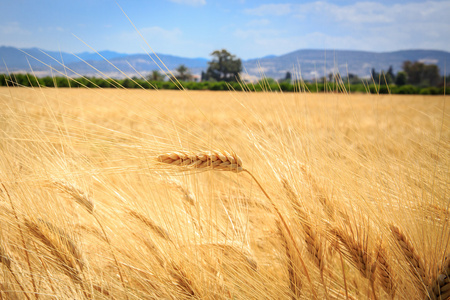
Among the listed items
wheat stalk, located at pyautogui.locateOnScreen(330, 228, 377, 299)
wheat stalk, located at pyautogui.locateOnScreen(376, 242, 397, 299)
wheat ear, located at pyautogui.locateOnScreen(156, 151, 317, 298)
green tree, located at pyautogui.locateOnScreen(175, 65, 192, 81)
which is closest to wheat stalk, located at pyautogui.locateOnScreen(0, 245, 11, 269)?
wheat ear, located at pyautogui.locateOnScreen(156, 151, 317, 298)

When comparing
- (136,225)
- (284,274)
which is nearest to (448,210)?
(284,274)

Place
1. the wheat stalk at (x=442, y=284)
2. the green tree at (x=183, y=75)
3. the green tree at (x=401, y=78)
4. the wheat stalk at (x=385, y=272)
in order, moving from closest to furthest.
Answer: the wheat stalk at (x=442, y=284) < the wheat stalk at (x=385, y=272) < the green tree at (x=183, y=75) < the green tree at (x=401, y=78)

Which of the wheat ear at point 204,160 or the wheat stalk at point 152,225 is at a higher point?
the wheat ear at point 204,160

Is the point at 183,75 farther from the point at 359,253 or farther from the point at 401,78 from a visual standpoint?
the point at 401,78

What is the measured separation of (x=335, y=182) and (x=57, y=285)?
0.96 metres

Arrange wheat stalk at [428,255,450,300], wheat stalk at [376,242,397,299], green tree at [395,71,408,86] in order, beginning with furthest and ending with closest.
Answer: green tree at [395,71,408,86] → wheat stalk at [376,242,397,299] → wheat stalk at [428,255,450,300]

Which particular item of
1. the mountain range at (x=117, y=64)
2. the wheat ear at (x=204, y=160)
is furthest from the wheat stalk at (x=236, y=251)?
the mountain range at (x=117, y=64)

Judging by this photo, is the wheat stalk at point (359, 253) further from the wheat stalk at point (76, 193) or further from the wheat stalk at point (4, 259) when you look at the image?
the wheat stalk at point (4, 259)

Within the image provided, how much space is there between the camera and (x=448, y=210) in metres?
0.77

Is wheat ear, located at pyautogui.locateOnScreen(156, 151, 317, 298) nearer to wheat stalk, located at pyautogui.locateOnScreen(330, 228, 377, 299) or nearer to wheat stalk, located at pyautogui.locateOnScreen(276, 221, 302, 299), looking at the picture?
wheat stalk, located at pyautogui.locateOnScreen(276, 221, 302, 299)

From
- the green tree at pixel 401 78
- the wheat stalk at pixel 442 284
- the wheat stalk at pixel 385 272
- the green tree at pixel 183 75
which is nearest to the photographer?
A: the wheat stalk at pixel 442 284

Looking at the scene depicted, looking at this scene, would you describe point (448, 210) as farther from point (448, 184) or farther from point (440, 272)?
point (448, 184)

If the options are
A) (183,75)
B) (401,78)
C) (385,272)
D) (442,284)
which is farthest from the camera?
(401,78)

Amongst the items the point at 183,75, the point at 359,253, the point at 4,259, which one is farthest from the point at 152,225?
the point at 183,75
